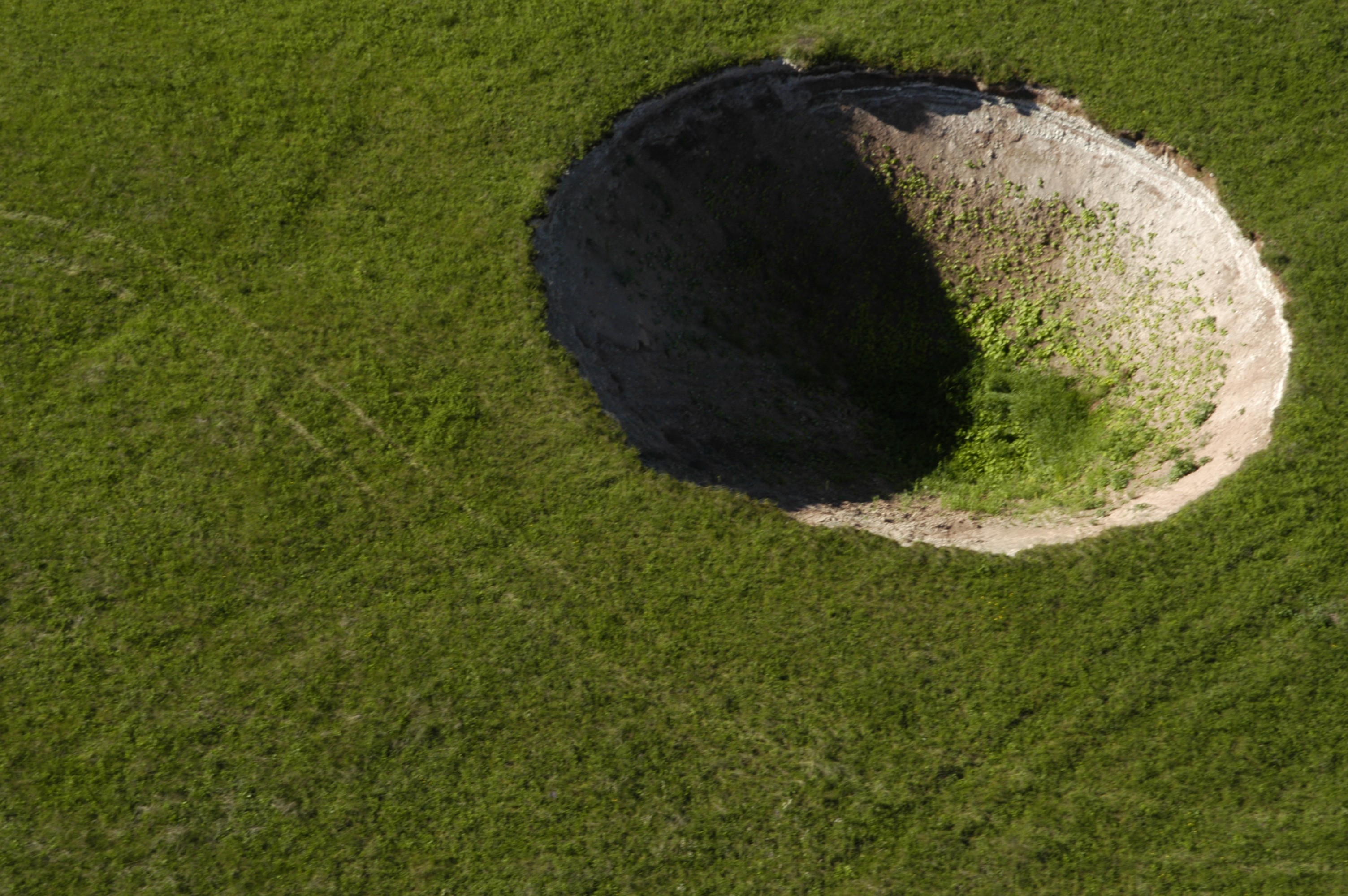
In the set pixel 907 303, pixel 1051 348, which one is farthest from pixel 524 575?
pixel 1051 348

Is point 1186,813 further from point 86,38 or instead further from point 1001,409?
point 86,38

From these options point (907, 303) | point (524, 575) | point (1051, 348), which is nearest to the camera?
point (524, 575)

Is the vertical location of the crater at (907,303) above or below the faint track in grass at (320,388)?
above

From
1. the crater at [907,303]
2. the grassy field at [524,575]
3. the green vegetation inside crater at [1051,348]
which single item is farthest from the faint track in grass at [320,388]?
the green vegetation inside crater at [1051,348]

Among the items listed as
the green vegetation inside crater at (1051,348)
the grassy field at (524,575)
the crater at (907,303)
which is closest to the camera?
the grassy field at (524,575)

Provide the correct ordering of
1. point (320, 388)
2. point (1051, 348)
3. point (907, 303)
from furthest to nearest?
point (907, 303) < point (1051, 348) < point (320, 388)

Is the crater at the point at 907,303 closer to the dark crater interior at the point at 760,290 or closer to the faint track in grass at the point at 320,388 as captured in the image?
the dark crater interior at the point at 760,290

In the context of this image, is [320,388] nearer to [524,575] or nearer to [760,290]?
[524,575]
